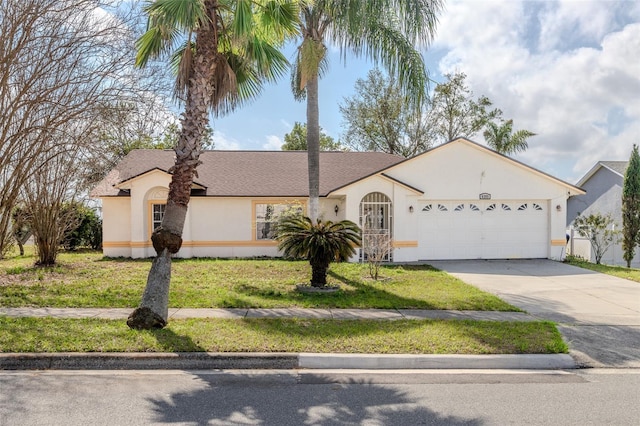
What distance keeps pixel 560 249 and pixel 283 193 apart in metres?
11.7

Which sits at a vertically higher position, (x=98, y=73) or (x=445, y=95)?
(x=445, y=95)

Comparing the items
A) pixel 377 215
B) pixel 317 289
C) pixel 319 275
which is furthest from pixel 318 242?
pixel 377 215

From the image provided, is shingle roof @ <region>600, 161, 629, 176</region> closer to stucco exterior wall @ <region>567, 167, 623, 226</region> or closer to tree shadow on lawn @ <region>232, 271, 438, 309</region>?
stucco exterior wall @ <region>567, 167, 623, 226</region>

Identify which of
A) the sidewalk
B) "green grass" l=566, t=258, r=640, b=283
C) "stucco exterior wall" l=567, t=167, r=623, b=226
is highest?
"stucco exterior wall" l=567, t=167, r=623, b=226

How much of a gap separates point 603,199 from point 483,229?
12.8 m

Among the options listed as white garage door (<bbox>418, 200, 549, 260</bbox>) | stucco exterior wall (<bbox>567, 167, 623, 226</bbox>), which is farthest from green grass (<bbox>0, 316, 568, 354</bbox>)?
stucco exterior wall (<bbox>567, 167, 623, 226</bbox>)

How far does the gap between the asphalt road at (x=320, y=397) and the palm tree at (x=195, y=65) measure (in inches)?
76.7

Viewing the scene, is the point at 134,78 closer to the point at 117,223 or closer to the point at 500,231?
the point at 117,223

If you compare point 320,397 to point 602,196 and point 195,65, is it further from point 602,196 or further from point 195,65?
point 602,196

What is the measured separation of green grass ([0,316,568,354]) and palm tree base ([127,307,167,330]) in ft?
0.43

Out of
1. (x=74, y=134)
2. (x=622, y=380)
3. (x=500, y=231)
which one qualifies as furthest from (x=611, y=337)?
(x=74, y=134)

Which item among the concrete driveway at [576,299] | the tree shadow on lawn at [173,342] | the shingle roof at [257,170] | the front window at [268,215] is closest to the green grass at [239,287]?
the concrete driveway at [576,299]

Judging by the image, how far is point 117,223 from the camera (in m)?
18.2

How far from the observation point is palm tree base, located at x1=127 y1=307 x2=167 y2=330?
7188 mm
